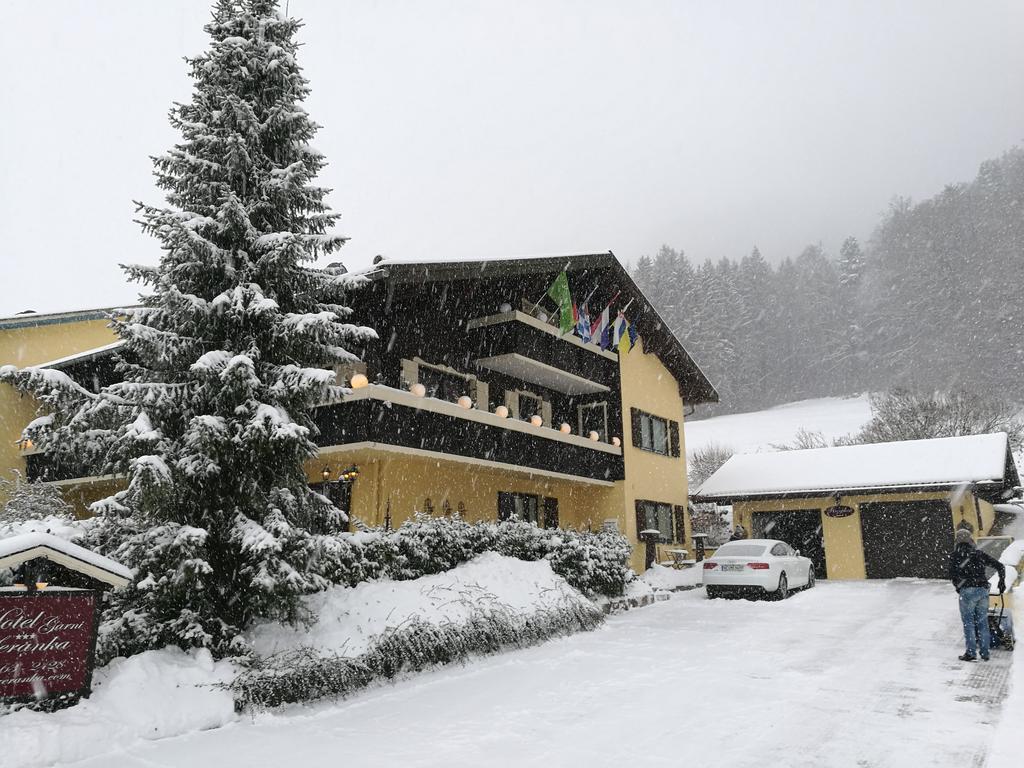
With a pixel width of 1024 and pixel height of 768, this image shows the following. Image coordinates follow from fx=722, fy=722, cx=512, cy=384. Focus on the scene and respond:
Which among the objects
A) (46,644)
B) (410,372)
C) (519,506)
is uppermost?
(410,372)

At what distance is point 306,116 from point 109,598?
21.5 ft

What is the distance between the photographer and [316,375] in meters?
8.67

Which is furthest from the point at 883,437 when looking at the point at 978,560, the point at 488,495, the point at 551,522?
the point at 978,560

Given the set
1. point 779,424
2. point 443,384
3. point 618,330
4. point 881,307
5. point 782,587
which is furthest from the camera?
point 881,307

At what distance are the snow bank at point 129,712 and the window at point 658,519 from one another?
17.0m

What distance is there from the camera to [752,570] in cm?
1777

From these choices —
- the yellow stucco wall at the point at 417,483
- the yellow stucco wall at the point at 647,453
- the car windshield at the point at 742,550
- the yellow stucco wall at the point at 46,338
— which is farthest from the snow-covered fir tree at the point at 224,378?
the yellow stucco wall at the point at 46,338

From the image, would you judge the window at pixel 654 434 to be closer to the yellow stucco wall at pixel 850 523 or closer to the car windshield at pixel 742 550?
the yellow stucco wall at pixel 850 523

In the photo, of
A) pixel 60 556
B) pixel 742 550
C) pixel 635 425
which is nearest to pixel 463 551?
pixel 60 556

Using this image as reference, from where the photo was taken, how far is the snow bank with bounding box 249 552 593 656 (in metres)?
8.45

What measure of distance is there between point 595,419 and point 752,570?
741 cm

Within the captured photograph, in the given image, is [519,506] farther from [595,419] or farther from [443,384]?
[443,384]

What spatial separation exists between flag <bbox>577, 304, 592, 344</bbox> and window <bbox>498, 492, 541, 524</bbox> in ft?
16.0

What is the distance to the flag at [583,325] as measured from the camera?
20.6m
